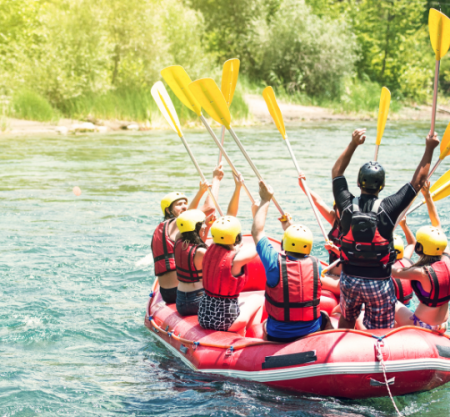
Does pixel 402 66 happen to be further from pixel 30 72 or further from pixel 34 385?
pixel 34 385

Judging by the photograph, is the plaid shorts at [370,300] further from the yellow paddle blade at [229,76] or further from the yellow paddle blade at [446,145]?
the yellow paddle blade at [229,76]

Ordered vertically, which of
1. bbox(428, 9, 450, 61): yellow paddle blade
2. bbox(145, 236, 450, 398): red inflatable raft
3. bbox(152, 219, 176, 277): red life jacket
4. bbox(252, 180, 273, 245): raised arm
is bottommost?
bbox(145, 236, 450, 398): red inflatable raft

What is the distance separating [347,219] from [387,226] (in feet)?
0.79

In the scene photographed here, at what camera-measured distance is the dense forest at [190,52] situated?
71.4ft

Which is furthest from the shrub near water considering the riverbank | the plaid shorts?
the plaid shorts

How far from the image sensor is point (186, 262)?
14.5ft

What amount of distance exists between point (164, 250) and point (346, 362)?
1.90 m

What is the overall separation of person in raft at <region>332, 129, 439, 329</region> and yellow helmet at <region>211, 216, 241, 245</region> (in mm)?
737

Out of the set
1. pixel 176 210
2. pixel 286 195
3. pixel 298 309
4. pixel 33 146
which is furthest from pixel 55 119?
pixel 298 309

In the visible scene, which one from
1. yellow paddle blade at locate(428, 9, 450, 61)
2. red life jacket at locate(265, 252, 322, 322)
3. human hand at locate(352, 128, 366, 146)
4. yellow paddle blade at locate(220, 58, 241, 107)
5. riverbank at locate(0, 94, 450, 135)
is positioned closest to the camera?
red life jacket at locate(265, 252, 322, 322)

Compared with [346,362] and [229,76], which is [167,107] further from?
[346,362]

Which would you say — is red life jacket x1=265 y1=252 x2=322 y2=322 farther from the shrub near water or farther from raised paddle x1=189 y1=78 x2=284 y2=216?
the shrub near water

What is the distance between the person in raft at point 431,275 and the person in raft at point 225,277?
3.39ft

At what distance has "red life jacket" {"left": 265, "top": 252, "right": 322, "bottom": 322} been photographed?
3.64 meters
